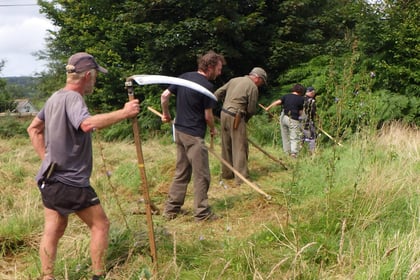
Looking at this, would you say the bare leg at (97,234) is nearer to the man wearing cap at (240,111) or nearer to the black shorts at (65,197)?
the black shorts at (65,197)

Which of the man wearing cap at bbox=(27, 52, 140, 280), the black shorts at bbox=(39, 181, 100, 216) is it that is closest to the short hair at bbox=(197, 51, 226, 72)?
the man wearing cap at bbox=(27, 52, 140, 280)

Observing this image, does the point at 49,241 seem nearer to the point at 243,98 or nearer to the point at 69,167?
the point at 69,167

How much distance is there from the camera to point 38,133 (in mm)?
3258

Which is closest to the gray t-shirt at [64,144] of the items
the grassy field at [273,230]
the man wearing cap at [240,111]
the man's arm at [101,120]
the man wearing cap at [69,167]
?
the man wearing cap at [69,167]

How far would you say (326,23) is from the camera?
13.5m

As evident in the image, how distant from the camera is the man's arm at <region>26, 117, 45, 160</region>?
10.6 feet

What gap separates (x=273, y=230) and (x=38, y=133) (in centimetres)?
214

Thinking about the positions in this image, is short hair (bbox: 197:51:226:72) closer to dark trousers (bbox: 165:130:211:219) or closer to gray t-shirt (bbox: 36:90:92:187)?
dark trousers (bbox: 165:130:211:219)

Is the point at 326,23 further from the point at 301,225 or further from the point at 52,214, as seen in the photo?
the point at 52,214

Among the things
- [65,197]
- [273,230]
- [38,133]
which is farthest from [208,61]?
[65,197]

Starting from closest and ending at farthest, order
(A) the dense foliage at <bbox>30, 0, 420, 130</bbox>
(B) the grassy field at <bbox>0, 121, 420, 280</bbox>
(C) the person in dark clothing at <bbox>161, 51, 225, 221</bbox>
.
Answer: (B) the grassy field at <bbox>0, 121, 420, 280</bbox>, (C) the person in dark clothing at <bbox>161, 51, 225, 221</bbox>, (A) the dense foliage at <bbox>30, 0, 420, 130</bbox>

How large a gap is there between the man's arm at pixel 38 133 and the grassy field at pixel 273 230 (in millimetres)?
659

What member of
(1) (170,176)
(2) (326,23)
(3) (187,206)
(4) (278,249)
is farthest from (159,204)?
(2) (326,23)

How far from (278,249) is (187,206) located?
7.30 feet
